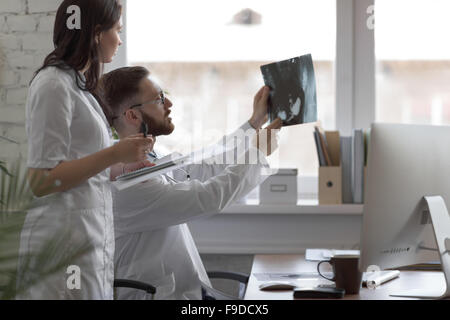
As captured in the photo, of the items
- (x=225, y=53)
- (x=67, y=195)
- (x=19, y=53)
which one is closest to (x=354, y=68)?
(x=225, y=53)

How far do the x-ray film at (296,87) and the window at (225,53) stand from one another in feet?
3.53

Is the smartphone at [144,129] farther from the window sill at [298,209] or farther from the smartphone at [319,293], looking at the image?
the window sill at [298,209]

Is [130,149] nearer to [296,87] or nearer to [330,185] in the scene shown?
[296,87]

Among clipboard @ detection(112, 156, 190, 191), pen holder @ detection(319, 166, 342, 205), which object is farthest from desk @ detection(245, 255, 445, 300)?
pen holder @ detection(319, 166, 342, 205)

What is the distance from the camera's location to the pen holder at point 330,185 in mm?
2465

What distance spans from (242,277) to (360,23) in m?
1.46

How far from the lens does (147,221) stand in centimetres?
175

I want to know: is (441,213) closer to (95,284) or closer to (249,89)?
(95,284)

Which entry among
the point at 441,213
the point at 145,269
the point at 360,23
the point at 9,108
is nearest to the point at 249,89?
the point at 360,23

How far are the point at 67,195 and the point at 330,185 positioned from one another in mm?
1396

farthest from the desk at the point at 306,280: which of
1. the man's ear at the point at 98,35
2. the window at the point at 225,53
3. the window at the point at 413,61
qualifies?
the window at the point at 413,61

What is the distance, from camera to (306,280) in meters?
1.67

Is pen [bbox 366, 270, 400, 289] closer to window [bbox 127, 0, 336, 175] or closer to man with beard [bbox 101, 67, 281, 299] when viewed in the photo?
man with beard [bbox 101, 67, 281, 299]

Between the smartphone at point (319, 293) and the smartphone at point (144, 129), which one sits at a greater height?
the smartphone at point (144, 129)
